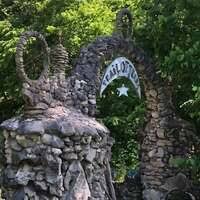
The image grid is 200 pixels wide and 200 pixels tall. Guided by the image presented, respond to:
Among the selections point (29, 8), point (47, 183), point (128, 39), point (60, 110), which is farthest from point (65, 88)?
point (29, 8)

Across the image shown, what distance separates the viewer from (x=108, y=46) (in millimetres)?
8742

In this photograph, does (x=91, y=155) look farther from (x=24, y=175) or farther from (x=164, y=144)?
(x=164, y=144)

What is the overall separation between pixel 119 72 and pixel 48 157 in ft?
8.13

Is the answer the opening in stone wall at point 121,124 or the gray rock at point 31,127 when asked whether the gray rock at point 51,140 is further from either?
the opening in stone wall at point 121,124

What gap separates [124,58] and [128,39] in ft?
1.33

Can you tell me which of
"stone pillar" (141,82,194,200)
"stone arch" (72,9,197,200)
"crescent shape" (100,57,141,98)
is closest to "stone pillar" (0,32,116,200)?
"crescent shape" (100,57,141,98)

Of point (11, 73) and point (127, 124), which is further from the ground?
point (11, 73)

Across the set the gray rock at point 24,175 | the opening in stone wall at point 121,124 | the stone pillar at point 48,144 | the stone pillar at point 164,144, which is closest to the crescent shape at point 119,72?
the stone pillar at point 164,144

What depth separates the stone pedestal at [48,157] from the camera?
23.0 feet

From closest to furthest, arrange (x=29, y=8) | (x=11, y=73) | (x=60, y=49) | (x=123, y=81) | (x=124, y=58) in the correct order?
(x=60, y=49) < (x=124, y=58) < (x=123, y=81) < (x=11, y=73) < (x=29, y=8)

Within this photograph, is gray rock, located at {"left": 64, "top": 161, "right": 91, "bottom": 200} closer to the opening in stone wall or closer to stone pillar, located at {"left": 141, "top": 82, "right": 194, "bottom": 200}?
stone pillar, located at {"left": 141, "top": 82, "right": 194, "bottom": 200}

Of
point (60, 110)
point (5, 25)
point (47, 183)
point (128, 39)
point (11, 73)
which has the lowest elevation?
point (47, 183)

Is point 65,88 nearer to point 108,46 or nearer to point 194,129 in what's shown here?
point 108,46

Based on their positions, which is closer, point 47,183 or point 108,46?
point 47,183
